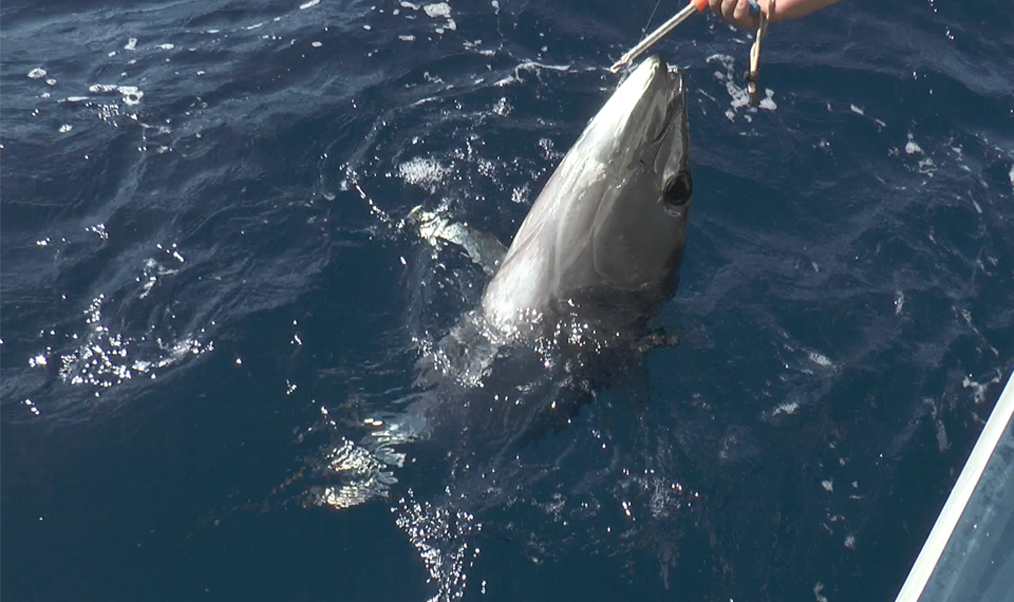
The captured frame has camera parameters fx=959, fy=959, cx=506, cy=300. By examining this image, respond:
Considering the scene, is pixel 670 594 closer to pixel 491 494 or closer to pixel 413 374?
pixel 491 494

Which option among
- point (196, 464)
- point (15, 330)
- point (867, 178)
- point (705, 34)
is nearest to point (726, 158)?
point (867, 178)

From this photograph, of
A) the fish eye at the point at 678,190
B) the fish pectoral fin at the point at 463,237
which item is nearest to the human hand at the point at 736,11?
the fish eye at the point at 678,190

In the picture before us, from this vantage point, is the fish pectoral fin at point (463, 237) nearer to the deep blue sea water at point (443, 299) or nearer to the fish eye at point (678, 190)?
the deep blue sea water at point (443, 299)

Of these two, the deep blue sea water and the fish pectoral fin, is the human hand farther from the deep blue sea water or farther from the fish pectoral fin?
the fish pectoral fin

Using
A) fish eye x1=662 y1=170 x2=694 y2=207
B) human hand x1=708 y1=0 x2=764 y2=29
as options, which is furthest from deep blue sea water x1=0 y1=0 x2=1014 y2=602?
human hand x1=708 y1=0 x2=764 y2=29

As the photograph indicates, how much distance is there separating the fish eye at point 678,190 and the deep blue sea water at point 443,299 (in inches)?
35.3

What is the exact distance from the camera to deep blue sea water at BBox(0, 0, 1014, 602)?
5543mm

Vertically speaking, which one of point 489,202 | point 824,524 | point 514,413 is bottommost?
point 824,524

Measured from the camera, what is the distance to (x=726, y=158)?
8094 mm

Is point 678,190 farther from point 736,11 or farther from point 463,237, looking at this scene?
point 463,237

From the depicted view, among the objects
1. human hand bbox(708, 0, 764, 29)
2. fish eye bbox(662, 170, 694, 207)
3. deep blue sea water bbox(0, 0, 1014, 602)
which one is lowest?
deep blue sea water bbox(0, 0, 1014, 602)

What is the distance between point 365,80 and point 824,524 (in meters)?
5.41

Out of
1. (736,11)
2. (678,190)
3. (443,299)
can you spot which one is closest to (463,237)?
(443,299)

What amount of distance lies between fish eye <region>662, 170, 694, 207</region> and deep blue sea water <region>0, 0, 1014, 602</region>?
90cm
